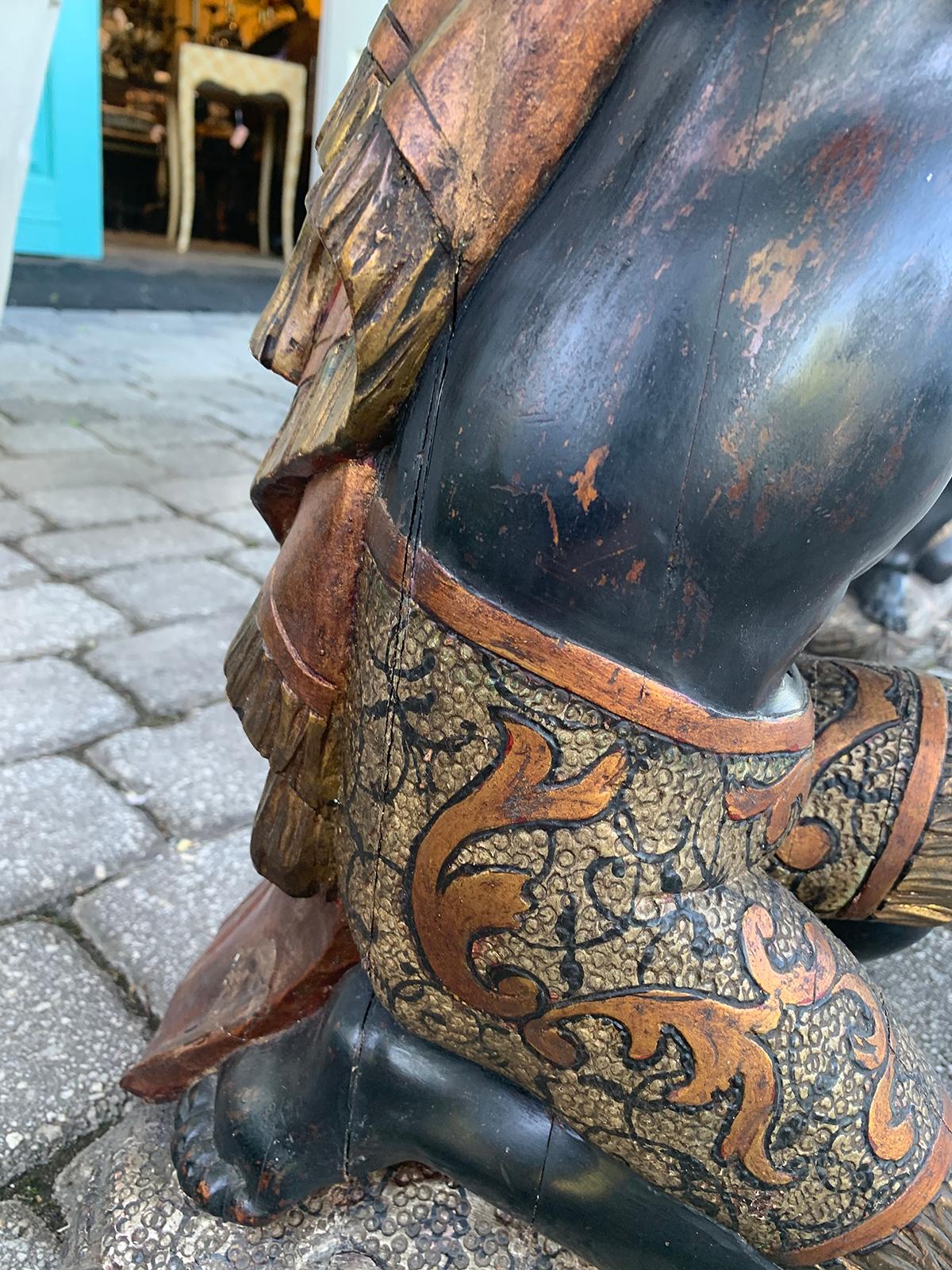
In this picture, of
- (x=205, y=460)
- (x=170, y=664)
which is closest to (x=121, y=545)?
(x=170, y=664)

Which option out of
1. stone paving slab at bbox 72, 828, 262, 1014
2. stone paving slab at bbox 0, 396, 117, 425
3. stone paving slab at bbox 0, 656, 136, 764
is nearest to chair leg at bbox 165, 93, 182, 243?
stone paving slab at bbox 0, 396, 117, 425

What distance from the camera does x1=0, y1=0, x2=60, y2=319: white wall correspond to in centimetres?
211

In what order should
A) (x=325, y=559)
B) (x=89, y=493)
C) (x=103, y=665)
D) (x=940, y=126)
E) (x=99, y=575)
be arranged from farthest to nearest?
1. (x=89, y=493)
2. (x=99, y=575)
3. (x=103, y=665)
4. (x=325, y=559)
5. (x=940, y=126)

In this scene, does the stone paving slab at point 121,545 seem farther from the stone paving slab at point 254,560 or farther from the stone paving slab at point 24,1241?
the stone paving slab at point 24,1241

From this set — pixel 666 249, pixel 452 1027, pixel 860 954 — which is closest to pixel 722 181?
pixel 666 249

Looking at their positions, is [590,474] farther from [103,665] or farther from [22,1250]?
[103,665]

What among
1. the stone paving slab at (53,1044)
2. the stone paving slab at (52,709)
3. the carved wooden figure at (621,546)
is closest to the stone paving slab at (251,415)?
the stone paving slab at (52,709)

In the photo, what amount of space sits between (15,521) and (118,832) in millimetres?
1177

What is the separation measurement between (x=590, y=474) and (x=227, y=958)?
1.82 ft

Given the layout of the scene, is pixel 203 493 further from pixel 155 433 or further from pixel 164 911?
pixel 164 911

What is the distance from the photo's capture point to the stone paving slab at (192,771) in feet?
4.42

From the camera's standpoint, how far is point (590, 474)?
467 mm

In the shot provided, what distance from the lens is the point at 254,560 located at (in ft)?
7.28

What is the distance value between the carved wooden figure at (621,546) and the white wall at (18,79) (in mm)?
1982
